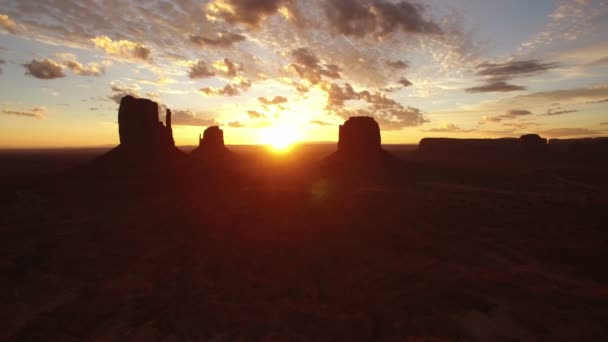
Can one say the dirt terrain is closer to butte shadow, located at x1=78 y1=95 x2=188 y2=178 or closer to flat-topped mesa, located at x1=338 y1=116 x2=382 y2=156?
butte shadow, located at x1=78 y1=95 x2=188 y2=178

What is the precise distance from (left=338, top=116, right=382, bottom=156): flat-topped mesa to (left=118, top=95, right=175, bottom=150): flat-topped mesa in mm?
41370

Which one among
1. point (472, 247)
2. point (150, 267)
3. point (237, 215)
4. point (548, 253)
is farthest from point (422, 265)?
point (237, 215)

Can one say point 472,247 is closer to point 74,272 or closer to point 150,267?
point 150,267

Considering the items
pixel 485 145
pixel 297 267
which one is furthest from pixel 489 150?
pixel 297 267

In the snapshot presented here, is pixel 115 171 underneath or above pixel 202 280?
above

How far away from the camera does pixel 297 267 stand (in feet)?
69.2

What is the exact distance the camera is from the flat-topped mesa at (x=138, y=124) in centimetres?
5462

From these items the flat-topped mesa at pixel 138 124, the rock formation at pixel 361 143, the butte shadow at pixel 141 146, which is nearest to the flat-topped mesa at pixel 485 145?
the rock formation at pixel 361 143

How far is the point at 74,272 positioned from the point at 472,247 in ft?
89.7

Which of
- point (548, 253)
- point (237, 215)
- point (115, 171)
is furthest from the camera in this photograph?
point (115, 171)

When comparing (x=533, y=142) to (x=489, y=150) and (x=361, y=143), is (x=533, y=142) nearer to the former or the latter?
(x=489, y=150)

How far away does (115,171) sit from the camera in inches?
1889

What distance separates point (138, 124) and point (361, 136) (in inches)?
1853

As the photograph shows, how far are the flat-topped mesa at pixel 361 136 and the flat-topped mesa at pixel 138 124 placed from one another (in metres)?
41.4
